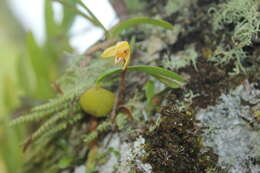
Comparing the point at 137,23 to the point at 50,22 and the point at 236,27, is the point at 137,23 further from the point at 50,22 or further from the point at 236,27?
the point at 50,22

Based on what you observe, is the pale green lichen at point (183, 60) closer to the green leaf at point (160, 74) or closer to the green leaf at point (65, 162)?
the green leaf at point (160, 74)

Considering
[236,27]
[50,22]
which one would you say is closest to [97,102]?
[236,27]

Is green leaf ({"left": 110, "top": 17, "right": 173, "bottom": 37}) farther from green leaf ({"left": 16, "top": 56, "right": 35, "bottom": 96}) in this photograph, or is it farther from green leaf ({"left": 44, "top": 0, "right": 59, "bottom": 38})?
green leaf ({"left": 16, "top": 56, "right": 35, "bottom": 96})

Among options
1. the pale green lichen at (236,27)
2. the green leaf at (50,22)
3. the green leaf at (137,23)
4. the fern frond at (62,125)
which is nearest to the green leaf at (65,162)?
the fern frond at (62,125)

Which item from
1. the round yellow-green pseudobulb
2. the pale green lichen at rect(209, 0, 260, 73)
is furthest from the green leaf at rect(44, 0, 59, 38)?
the pale green lichen at rect(209, 0, 260, 73)

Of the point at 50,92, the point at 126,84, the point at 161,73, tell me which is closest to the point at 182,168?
the point at 161,73

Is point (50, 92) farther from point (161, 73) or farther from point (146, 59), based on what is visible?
point (161, 73)
